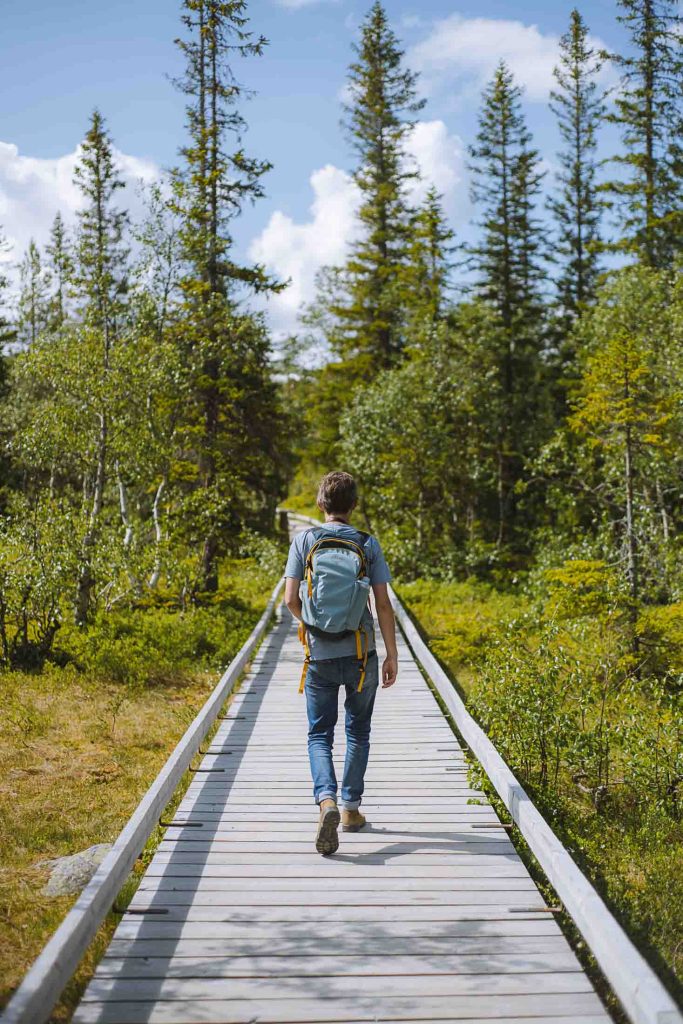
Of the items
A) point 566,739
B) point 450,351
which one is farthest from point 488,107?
point 566,739

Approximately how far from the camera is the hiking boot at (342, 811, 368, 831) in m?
5.57

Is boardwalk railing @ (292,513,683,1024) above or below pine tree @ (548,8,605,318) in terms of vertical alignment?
below

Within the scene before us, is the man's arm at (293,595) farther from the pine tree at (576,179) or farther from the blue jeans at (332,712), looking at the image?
the pine tree at (576,179)

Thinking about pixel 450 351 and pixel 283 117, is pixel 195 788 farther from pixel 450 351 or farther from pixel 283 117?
pixel 450 351

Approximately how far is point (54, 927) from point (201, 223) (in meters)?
17.1

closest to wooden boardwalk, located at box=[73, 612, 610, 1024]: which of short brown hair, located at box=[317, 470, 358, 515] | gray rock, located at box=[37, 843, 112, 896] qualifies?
gray rock, located at box=[37, 843, 112, 896]

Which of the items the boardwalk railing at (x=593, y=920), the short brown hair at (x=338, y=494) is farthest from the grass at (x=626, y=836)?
the short brown hair at (x=338, y=494)

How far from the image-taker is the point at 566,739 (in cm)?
754

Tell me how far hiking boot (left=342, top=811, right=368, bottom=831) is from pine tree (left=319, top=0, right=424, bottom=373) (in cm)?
2835

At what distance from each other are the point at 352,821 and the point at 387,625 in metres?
1.43

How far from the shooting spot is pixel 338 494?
5281mm

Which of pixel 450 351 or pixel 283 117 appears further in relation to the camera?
pixel 450 351

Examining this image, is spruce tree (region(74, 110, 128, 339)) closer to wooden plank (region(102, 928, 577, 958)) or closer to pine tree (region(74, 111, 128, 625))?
pine tree (region(74, 111, 128, 625))

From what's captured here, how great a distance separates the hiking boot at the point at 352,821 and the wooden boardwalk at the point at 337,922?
0.07 m
